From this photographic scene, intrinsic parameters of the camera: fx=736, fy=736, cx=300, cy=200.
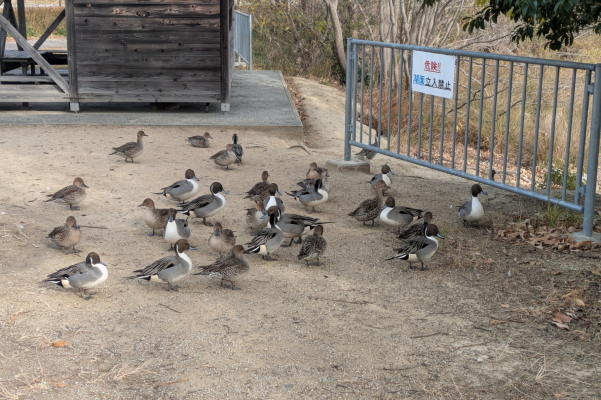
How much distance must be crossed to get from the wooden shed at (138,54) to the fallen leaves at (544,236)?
27.7 ft

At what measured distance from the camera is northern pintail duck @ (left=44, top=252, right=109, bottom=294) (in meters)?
6.36

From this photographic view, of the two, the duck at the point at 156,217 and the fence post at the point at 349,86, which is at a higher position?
the fence post at the point at 349,86

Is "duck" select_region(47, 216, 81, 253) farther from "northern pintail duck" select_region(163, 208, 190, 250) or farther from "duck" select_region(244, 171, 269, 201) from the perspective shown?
"duck" select_region(244, 171, 269, 201)

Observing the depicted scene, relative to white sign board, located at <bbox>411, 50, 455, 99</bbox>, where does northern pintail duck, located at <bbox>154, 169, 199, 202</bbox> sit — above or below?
below

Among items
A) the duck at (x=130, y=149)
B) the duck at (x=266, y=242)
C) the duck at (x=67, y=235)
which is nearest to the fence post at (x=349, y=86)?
the duck at (x=130, y=149)

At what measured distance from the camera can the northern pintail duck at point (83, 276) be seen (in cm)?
636

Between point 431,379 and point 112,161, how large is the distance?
780 centimetres

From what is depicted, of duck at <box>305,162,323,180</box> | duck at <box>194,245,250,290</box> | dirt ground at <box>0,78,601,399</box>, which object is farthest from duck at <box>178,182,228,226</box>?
duck at <box>305,162,323,180</box>

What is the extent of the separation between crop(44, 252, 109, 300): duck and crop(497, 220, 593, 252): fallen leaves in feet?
14.9

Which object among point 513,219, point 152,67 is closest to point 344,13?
point 152,67

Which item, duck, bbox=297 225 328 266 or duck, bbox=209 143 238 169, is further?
duck, bbox=209 143 238 169

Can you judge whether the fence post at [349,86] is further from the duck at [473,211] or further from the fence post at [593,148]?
the fence post at [593,148]

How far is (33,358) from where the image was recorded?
5.40m

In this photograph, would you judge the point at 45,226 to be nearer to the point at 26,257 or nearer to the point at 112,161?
the point at 26,257
